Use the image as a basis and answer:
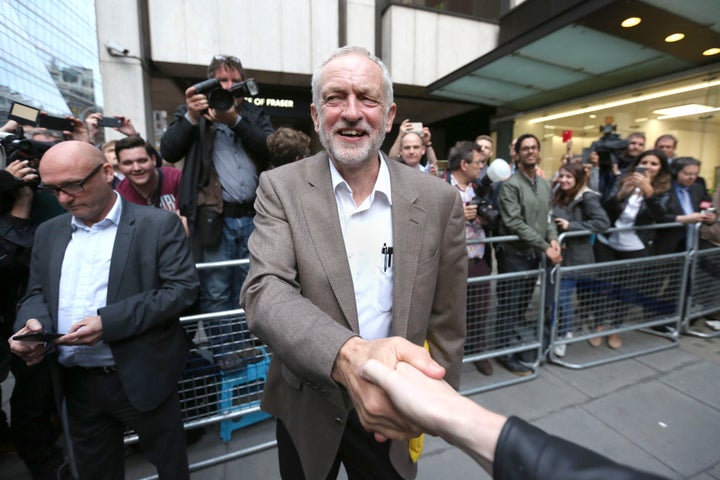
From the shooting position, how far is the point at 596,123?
31.2ft

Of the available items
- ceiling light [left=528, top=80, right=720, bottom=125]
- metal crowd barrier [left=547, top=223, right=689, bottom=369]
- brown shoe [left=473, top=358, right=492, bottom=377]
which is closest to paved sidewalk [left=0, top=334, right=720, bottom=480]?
brown shoe [left=473, top=358, right=492, bottom=377]

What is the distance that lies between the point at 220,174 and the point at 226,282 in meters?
0.87

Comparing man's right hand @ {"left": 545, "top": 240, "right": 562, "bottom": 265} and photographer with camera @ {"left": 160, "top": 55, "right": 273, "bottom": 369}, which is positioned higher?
photographer with camera @ {"left": 160, "top": 55, "right": 273, "bottom": 369}

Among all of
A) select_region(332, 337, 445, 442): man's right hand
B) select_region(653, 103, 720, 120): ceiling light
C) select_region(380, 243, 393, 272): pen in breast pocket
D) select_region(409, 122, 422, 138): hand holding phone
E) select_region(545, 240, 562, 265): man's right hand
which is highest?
select_region(653, 103, 720, 120): ceiling light

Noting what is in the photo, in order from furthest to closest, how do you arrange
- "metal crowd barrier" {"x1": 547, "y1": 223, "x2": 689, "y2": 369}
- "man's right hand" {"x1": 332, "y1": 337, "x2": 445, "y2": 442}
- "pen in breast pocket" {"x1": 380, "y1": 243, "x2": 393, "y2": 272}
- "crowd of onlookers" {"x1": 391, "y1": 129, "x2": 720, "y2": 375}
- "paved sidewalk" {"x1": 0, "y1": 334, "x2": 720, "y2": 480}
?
"metal crowd barrier" {"x1": 547, "y1": 223, "x2": 689, "y2": 369}
"crowd of onlookers" {"x1": 391, "y1": 129, "x2": 720, "y2": 375}
"paved sidewalk" {"x1": 0, "y1": 334, "x2": 720, "y2": 480}
"pen in breast pocket" {"x1": 380, "y1": 243, "x2": 393, "y2": 272}
"man's right hand" {"x1": 332, "y1": 337, "x2": 445, "y2": 442}

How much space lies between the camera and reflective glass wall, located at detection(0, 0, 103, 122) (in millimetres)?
2725

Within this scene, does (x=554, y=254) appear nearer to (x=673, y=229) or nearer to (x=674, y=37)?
(x=673, y=229)

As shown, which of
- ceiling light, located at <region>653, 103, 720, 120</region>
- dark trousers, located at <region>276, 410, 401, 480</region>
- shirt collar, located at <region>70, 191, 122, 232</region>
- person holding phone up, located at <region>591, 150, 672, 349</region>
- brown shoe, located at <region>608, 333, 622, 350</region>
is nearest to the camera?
dark trousers, located at <region>276, 410, 401, 480</region>

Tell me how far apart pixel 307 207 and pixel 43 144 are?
2125mm

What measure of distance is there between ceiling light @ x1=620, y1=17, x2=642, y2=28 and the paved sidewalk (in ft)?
16.6

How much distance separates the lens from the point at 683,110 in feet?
26.4

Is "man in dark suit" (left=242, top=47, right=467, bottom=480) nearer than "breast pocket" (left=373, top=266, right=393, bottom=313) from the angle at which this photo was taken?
Yes

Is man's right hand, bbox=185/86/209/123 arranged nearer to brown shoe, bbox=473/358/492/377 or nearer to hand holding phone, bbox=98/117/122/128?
hand holding phone, bbox=98/117/122/128

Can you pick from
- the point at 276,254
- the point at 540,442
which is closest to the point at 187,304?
the point at 276,254
